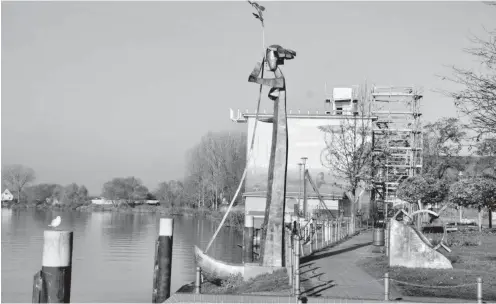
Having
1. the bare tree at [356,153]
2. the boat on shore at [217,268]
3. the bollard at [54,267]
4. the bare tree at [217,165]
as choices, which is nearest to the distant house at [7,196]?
the bare tree at [217,165]

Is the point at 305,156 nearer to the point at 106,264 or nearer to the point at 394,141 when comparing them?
the point at 394,141

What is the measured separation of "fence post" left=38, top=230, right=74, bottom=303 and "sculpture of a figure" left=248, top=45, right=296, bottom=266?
8.35 metres

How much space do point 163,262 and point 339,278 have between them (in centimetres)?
472

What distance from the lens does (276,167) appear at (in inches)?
630

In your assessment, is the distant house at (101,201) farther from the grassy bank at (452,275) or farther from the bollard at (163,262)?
the bollard at (163,262)

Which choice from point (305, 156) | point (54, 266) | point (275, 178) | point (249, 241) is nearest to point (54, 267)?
point (54, 266)

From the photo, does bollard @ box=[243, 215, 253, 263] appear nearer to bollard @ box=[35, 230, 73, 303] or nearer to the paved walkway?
the paved walkway

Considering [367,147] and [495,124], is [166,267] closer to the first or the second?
[495,124]

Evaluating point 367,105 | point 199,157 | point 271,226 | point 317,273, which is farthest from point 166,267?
point 199,157

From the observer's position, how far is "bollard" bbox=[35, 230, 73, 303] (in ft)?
25.7

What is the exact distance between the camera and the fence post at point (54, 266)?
7848 mm

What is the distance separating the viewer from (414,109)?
180ft

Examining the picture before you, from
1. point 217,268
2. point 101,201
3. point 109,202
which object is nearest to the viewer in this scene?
point 217,268

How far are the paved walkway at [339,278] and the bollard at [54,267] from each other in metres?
6.16
